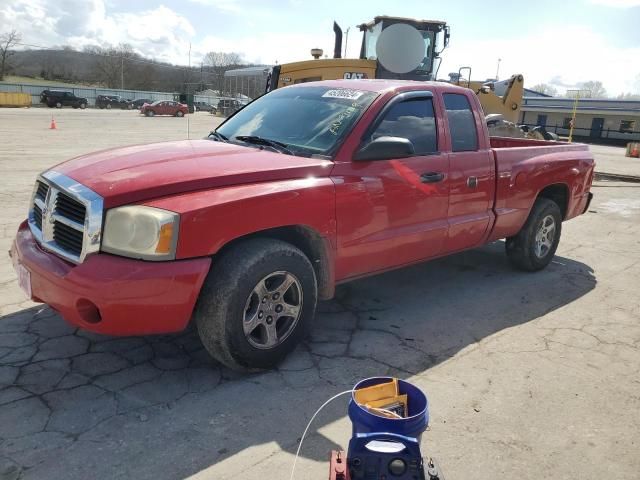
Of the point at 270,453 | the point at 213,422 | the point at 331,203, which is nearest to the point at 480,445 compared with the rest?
the point at 270,453

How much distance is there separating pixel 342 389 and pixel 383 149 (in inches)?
62.7

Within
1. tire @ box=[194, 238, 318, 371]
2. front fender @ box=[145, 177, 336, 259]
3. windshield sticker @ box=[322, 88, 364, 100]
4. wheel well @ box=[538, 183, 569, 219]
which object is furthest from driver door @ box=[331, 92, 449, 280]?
wheel well @ box=[538, 183, 569, 219]

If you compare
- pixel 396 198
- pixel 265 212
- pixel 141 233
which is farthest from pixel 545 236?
pixel 141 233

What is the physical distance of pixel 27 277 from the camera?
10.4ft

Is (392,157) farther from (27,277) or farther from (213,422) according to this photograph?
(27,277)

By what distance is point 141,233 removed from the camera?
2.76m

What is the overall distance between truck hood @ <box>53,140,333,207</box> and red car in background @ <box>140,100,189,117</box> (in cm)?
4583

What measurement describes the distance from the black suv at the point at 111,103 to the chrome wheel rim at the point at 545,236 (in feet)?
202

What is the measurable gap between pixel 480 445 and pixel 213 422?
1397 mm

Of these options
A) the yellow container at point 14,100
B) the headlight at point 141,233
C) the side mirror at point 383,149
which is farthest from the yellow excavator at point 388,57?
the yellow container at point 14,100

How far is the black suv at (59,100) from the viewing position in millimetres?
51781

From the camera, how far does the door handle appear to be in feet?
13.2

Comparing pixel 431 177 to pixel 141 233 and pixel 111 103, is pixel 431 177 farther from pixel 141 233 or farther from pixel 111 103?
pixel 111 103

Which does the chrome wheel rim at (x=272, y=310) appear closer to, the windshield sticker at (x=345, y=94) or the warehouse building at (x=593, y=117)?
the windshield sticker at (x=345, y=94)
